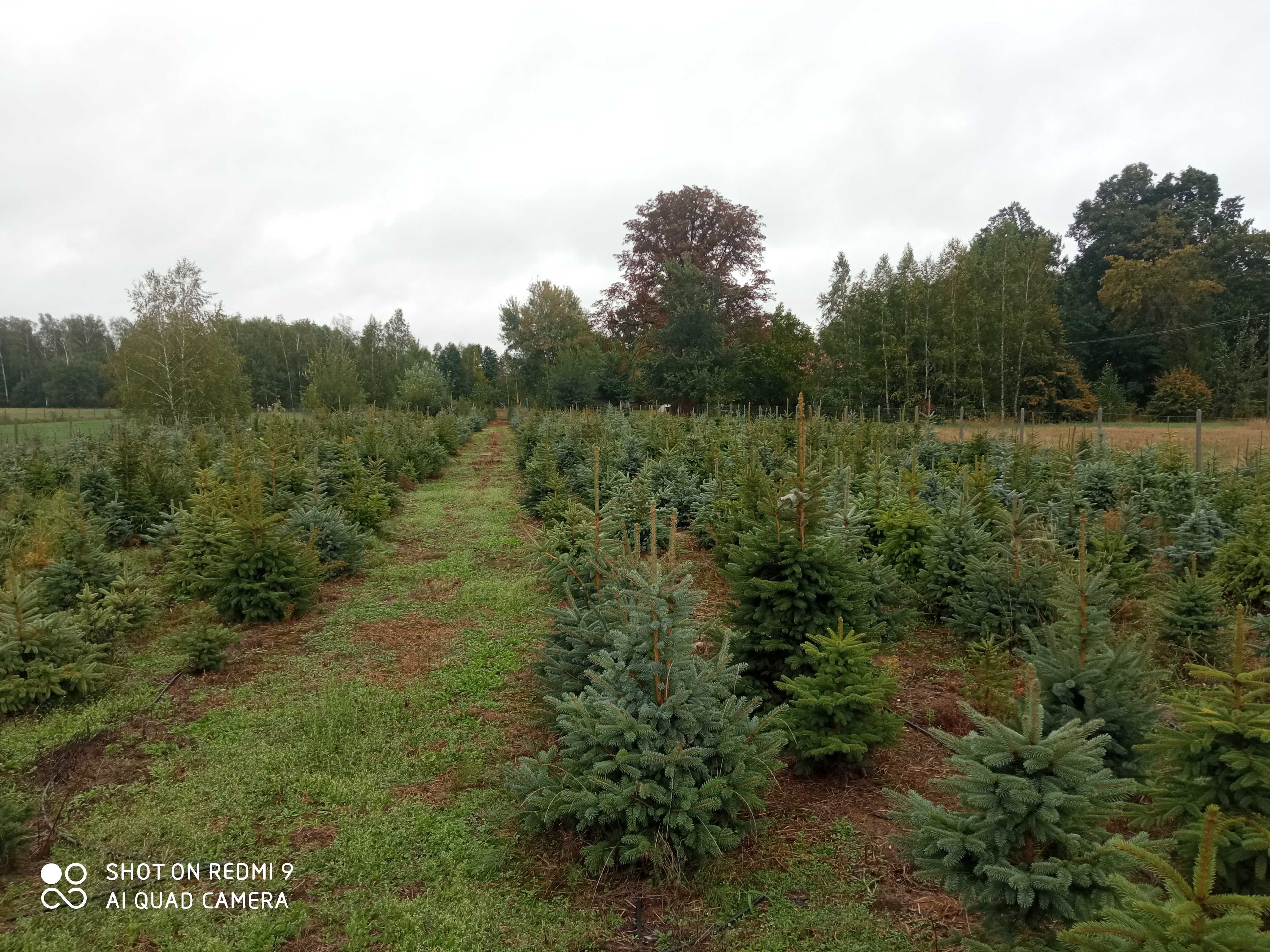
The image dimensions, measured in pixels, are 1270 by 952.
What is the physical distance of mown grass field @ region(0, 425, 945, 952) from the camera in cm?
328

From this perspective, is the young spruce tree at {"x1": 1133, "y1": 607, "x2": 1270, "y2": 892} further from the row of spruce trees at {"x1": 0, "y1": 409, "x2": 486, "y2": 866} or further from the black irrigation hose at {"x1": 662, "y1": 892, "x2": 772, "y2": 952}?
the row of spruce trees at {"x1": 0, "y1": 409, "x2": 486, "y2": 866}

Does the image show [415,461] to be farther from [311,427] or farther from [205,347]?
[205,347]

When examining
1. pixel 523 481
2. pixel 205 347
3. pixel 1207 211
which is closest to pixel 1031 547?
pixel 523 481

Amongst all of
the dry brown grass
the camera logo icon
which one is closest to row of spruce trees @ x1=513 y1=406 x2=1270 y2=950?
the camera logo icon

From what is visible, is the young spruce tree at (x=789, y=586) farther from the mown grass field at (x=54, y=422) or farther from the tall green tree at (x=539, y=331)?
the tall green tree at (x=539, y=331)

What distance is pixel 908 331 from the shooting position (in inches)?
1363

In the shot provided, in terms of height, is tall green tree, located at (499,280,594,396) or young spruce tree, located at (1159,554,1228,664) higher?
tall green tree, located at (499,280,594,396)

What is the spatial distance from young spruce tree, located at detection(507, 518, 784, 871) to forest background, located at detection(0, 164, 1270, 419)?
2854 centimetres

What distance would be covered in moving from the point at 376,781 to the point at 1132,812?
4.16 m

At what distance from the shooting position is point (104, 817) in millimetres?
4141

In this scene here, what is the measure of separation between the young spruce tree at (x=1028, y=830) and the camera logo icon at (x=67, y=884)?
402cm

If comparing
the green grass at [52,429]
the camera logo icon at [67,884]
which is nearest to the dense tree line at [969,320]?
the green grass at [52,429]

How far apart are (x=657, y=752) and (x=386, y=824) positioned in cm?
187

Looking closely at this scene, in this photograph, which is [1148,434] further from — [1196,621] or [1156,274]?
[1196,621]
